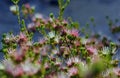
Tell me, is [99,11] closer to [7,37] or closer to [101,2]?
[101,2]

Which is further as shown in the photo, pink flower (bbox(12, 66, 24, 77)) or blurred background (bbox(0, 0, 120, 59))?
blurred background (bbox(0, 0, 120, 59))

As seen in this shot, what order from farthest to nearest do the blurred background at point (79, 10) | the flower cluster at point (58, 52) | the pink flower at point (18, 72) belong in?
the blurred background at point (79, 10) → the flower cluster at point (58, 52) → the pink flower at point (18, 72)

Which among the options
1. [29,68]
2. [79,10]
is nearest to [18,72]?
[29,68]

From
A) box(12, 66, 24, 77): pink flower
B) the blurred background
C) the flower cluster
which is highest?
the blurred background

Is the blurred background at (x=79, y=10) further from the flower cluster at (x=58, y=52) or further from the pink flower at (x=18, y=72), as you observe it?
the pink flower at (x=18, y=72)

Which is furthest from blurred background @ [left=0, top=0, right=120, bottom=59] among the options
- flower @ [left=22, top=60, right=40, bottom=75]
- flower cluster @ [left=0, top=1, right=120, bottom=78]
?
flower @ [left=22, top=60, right=40, bottom=75]

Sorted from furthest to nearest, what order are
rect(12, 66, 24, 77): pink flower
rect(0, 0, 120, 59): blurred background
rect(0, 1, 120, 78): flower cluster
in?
rect(0, 0, 120, 59): blurred background
rect(0, 1, 120, 78): flower cluster
rect(12, 66, 24, 77): pink flower

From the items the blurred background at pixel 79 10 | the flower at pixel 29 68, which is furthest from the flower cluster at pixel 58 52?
the blurred background at pixel 79 10

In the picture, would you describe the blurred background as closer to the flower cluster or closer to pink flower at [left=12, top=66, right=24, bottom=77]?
the flower cluster

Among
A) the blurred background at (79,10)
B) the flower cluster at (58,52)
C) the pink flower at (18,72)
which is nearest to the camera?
the pink flower at (18,72)

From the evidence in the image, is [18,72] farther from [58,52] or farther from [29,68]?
[58,52]

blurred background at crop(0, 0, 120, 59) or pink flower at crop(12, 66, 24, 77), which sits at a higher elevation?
blurred background at crop(0, 0, 120, 59)

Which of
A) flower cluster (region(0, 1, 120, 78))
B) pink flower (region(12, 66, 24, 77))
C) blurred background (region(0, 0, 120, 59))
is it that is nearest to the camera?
pink flower (region(12, 66, 24, 77))
